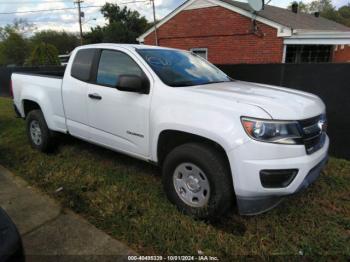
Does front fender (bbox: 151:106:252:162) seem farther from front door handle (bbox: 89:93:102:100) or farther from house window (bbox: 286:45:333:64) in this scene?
house window (bbox: 286:45:333:64)

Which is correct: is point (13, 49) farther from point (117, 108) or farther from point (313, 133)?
point (313, 133)

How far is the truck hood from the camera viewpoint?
266 cm

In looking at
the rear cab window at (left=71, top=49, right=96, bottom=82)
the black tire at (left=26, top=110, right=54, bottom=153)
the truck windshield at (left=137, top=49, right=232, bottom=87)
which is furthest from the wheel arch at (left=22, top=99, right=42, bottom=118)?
the truck windshield at (left=137, top=49, right=232, bottom=87)

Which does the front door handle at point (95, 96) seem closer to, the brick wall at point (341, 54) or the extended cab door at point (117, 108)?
the extended cab door at point (117, 108)

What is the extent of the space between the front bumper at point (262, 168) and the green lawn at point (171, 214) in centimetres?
36

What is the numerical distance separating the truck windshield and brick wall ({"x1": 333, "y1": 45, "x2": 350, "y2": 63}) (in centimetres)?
1464

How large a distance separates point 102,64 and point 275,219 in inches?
110

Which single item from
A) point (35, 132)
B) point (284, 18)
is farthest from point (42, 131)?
point (284, 18)

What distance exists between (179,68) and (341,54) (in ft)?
54.3

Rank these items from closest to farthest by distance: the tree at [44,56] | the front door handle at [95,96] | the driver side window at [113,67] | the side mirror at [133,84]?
the side mirror at [133,84] < the driver side window at [113,67] < the front door handle at [95,96] < the tree at [44,56]

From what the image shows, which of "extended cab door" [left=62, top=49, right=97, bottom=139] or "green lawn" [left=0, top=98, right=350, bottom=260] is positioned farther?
"extended cab door" [left=62, top=49, right=97, bottom=139]

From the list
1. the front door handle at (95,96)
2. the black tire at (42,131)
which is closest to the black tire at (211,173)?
the front door handle at (95,96)

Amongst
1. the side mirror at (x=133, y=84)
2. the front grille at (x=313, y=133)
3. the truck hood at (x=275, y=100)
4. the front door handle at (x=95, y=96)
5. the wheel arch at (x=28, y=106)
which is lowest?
the wheel arch at (x=28, y=106)

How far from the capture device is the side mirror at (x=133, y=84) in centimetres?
321
